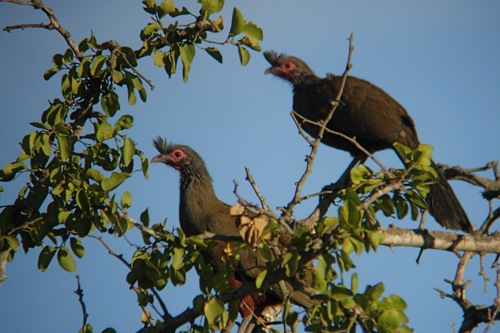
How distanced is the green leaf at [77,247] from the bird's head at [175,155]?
294 cm

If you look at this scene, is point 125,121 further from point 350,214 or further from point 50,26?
point 350,214

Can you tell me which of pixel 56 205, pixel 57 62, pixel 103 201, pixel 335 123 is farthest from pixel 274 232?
pixel 335 123

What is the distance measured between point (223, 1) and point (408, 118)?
12.7 feet

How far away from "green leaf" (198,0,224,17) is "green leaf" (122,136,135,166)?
111 centimetres

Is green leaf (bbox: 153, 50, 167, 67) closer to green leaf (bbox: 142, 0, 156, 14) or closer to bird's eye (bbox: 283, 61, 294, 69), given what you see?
green leaf (bbox: 142, 0, 156, 14)

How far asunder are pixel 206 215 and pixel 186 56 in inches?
101

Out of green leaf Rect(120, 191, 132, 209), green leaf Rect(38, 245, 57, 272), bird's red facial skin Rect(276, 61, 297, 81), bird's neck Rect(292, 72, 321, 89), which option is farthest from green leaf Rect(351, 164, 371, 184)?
bird's red facial skin Rect(276, 61, 297, 81)

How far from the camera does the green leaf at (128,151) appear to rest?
4840 mm

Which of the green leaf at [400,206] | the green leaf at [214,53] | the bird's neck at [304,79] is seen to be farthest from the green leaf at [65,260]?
the bird's neck at [304,79]

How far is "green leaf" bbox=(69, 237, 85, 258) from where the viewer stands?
4934mm

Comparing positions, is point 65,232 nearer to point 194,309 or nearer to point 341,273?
point 194,309

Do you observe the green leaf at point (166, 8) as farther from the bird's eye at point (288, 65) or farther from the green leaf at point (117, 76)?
the bird's eye at point (288, 65)

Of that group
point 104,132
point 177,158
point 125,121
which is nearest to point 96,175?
point 104,132

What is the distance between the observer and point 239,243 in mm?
4410
